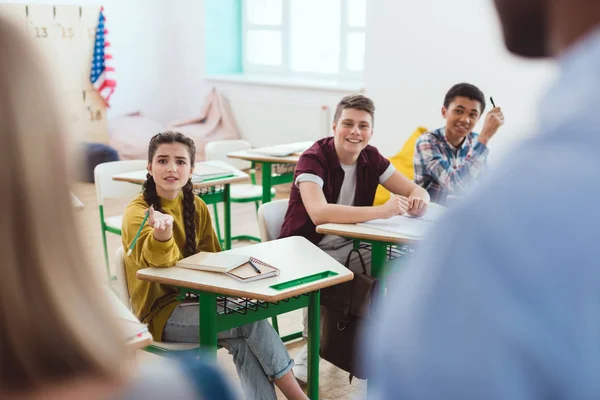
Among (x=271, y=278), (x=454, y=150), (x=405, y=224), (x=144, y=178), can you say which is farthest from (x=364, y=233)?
(x=144, y=178)

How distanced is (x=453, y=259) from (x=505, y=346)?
45mm

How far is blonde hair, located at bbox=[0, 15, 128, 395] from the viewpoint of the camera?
0.50 m

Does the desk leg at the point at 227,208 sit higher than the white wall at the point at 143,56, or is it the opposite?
the white wall at the point at 143,56

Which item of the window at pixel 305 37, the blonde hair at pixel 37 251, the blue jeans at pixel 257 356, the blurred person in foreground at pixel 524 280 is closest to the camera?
the blurred person in foreground at pixel 524 280

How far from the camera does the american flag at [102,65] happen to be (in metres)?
7.30

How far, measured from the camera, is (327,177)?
10.8 feet

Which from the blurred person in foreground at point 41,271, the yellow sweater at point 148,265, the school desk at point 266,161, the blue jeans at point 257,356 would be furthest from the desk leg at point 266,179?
the blurred person in foreground at point 41,271

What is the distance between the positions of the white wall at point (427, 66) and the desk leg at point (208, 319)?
126 inches

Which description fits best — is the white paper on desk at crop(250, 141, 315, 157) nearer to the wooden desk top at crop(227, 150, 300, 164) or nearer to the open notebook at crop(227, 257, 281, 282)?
the wooden desk top at crop(227, 150, 300, 164)

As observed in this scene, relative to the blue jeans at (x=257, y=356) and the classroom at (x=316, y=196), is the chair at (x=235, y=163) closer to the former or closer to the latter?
the classroom at (x=316, y=196)

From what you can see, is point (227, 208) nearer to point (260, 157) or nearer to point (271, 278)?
point (260, 157)

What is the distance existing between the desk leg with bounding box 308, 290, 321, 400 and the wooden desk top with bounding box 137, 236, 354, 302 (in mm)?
A: 124

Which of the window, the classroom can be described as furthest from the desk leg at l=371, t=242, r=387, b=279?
the window

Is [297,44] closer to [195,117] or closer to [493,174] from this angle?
[195,117]
